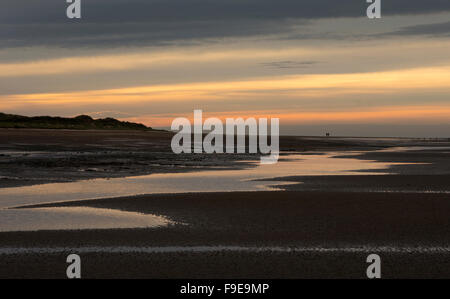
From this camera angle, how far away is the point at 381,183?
23031 millimetres

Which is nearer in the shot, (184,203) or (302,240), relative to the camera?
(302,240)

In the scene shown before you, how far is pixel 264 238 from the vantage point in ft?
39.8

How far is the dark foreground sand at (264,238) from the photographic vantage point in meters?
9.66

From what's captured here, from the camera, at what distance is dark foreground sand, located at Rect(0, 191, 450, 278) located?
966 cm

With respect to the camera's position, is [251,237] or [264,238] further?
[251,237]

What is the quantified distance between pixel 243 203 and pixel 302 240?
5.28m

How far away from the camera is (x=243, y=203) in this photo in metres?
17.1

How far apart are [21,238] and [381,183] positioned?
49.1 feet

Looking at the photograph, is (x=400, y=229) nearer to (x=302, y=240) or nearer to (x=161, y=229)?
(x=302, y=240)
